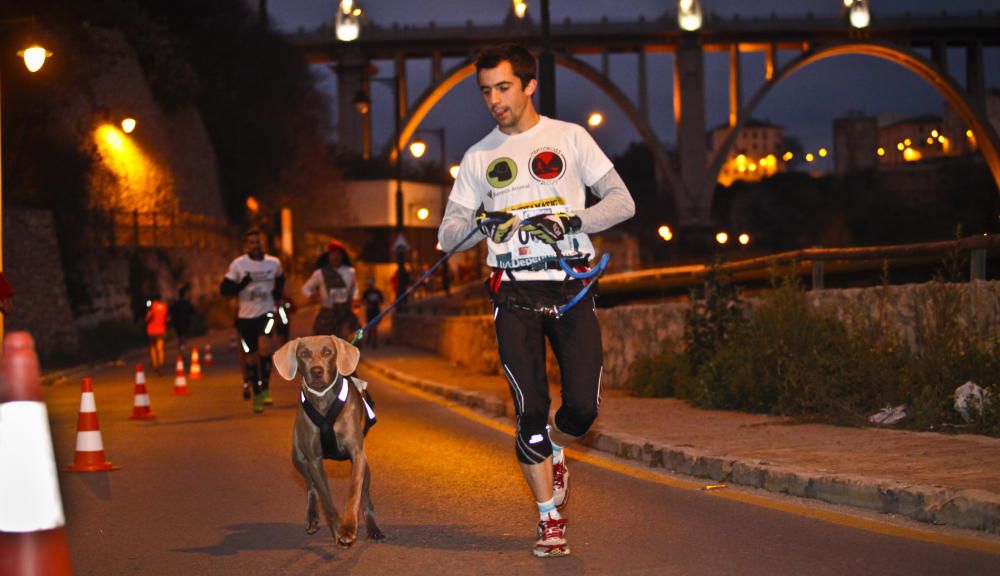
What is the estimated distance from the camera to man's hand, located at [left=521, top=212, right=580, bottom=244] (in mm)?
6047

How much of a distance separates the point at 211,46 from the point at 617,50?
2776 cm

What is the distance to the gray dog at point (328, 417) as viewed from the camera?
21.7ft

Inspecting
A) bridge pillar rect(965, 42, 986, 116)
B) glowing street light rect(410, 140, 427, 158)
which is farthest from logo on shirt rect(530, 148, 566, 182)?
bridge pillar rect(965, 42, 986, 116)

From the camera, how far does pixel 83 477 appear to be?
388 inches

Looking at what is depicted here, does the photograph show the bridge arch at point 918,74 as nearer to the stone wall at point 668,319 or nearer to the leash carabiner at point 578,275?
the stone wall at point 668,319

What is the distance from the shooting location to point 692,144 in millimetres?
84750

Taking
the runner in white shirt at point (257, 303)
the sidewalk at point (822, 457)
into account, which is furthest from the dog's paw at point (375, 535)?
the runner in white shirt at point (257, 303)

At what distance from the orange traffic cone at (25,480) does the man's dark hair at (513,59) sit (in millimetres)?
3229

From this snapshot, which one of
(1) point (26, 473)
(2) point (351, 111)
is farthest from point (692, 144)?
(1) point (26, 473)

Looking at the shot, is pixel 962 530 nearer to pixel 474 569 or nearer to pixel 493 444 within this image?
pixel 474 569

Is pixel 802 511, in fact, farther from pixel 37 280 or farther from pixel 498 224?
pixel 37 280

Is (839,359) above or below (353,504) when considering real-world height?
above

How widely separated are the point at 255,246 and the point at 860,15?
68449mm

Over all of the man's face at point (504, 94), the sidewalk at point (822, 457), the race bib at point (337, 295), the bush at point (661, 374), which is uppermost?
the man's face at point (504, 94)
